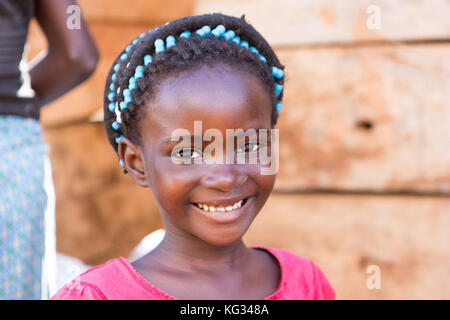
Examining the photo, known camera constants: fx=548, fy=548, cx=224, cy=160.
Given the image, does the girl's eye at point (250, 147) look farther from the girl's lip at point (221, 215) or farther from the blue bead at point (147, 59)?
the blue bead at point (147, 59)

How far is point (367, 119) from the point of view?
2676mm

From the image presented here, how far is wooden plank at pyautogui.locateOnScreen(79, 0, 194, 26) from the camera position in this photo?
3898 millimetres

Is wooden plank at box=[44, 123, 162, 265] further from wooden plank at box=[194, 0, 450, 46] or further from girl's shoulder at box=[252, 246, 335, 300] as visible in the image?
girl's shoulder at box=[252, 246, 335, 300]

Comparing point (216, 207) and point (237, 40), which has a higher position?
point (237, 40)

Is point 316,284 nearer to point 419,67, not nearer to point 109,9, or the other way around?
point 419,67

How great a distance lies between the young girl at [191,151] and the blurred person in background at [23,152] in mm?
554

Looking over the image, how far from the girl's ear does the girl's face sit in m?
0.04

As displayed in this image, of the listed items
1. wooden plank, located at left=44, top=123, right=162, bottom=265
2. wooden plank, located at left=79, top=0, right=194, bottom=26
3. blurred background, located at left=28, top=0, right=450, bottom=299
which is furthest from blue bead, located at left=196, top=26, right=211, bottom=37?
wooden plank, located at left=44, top=123, right=162, bottom=265

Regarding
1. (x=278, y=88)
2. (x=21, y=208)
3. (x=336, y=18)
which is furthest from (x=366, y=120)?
(x=21, y=208)

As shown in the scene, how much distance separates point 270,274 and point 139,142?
53cm

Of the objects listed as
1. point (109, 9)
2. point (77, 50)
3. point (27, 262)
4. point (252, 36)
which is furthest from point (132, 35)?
point (252, 36)

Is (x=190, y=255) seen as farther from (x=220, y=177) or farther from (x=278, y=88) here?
(x=278, y=88)

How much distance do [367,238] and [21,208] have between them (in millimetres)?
1649

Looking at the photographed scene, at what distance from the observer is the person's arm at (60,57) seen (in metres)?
2.07
